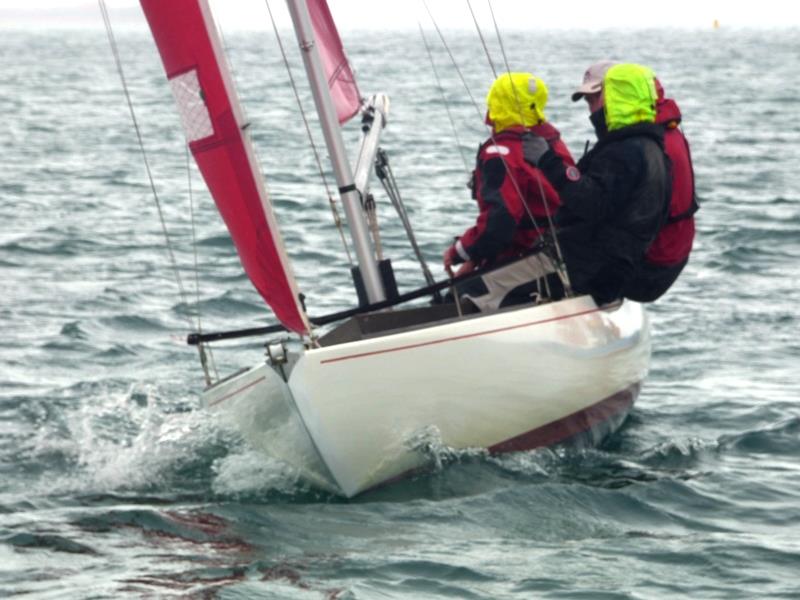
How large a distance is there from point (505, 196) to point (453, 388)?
79 centimetres

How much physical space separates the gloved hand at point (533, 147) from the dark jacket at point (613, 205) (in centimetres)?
4

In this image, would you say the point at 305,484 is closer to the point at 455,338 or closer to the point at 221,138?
the point at 455,338

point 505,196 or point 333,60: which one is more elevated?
point 333,60

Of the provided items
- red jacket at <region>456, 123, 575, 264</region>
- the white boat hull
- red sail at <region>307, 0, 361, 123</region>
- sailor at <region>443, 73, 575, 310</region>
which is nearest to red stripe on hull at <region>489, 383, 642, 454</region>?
the white boat hull

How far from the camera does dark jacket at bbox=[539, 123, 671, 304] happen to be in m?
5.75

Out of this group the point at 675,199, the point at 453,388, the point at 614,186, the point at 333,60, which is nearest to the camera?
the point at 453,388

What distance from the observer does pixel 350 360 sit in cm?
518

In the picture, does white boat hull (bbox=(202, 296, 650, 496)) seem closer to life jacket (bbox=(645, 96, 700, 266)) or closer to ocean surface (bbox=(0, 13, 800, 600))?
ocean surface (bbox=(0, 13, 800, 600))

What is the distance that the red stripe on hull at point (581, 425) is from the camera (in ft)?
18.9

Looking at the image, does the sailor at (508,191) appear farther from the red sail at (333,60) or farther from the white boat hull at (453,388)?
the red sail at (333,60)

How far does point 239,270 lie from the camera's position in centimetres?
1034

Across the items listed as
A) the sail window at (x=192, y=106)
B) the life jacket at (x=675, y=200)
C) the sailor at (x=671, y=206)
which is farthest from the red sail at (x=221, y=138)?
the life jacket at (x=675, y=200)

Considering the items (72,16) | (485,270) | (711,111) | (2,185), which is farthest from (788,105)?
(72,16)

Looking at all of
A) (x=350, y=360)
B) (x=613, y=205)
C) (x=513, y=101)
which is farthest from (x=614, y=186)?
(x=350, y=360)
